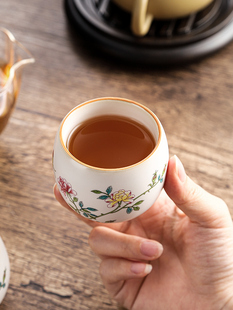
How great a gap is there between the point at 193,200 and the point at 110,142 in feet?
0.66

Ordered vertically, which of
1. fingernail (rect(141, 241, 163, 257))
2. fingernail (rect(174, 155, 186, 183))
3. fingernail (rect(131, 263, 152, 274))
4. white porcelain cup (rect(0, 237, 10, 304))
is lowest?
white porcelain cup (rect(0, 237, 10, 304))

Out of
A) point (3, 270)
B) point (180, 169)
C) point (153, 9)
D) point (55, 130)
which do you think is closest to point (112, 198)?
point (180, 169)

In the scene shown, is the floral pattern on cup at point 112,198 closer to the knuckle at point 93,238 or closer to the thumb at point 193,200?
the thumb at point 193,200

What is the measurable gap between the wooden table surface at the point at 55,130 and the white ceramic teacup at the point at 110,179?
26cm

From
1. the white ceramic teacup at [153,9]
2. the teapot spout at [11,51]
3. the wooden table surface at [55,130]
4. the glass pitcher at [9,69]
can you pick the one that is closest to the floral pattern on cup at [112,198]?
the wooden table surface at [55,130]

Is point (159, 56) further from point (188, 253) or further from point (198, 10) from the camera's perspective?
point (188, 253)

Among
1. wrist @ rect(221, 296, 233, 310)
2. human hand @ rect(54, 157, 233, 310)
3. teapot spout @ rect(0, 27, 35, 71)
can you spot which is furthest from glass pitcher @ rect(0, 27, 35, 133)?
wrist @ rect(221, 296, 233, 310)

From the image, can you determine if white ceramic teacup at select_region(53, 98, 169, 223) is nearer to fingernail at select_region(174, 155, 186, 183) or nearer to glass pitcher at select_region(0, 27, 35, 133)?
fingernail at select_region(174, 155, 186, 183)

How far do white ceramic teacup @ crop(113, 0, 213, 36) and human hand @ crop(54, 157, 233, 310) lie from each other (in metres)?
0.62

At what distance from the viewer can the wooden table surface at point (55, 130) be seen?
843 mm

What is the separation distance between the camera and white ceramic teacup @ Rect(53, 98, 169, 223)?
58 cm

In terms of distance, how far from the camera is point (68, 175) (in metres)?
0.61

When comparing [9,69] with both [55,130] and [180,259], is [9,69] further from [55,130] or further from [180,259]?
[180,259]

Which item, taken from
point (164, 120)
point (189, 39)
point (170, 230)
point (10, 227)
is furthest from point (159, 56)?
point (10, 227)
